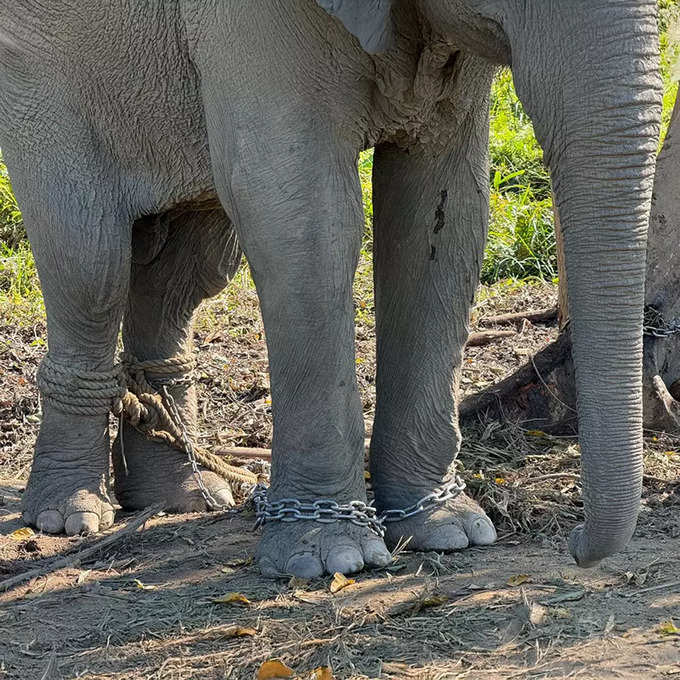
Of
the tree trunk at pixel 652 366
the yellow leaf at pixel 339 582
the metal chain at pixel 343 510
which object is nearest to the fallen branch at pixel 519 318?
the tree trunk at pixel 652 366

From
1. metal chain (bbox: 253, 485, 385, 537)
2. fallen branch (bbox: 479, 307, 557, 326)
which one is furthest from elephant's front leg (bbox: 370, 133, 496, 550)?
fallen branch (bbox: 479, 307, 557, 326)

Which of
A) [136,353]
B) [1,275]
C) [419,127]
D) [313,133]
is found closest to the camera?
[313,133]

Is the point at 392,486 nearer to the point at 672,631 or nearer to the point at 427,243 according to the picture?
the point at 427,243

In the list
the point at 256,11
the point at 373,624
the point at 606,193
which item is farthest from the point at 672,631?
the point at 256,11

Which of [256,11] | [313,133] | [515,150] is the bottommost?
[313,133]

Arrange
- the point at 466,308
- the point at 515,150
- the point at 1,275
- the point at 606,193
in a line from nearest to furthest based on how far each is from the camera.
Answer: the point at 606,193
the point at 466,308
the point at 1,275
the point at 515,150

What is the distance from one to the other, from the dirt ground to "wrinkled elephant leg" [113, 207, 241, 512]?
18 cm

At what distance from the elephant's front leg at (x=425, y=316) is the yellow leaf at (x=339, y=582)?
0.47 metres

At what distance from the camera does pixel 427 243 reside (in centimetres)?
443

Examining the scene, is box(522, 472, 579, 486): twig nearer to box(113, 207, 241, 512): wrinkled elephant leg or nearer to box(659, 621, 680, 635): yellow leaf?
box(113, 207, 241, 512): wrinkled elephant leg

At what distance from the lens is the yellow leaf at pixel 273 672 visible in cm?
333

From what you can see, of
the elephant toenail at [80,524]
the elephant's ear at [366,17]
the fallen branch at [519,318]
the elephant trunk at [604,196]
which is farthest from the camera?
the fallen branch at [519,318]

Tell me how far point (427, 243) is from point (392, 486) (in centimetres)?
82

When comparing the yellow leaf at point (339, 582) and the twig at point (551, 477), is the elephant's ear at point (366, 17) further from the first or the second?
the twig at point (551, 477)
